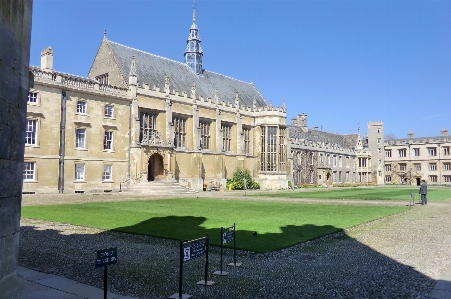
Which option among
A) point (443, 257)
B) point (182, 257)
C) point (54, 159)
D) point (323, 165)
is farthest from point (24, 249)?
point (323, 165)

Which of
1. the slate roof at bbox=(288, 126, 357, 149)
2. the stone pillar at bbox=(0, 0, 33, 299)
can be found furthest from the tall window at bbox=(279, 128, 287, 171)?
the stone pillar at bbox=(0, 0, 33, 299)

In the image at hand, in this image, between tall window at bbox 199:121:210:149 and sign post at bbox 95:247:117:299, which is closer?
sign post at bbox 95:247:117:299

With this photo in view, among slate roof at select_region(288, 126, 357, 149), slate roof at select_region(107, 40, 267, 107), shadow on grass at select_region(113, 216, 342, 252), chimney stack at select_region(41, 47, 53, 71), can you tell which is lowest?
shadow on grass at select_region(113, 216, 342, 252)

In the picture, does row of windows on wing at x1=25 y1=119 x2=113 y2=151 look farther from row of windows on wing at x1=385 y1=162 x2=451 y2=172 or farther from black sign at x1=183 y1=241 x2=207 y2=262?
row of windows on wing at x1=385 y1=162 x2=451 y2=172

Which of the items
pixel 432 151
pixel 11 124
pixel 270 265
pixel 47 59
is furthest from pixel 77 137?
pixel 432 151

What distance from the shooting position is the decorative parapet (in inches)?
1138

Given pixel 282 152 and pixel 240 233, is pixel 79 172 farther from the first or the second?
pixel 282 152

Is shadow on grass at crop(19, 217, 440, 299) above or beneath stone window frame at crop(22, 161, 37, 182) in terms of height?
beneath

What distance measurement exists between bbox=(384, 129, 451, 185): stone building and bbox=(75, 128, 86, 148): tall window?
71.1 metres

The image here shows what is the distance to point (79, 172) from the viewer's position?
31094mm

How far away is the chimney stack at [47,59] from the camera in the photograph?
30.3m

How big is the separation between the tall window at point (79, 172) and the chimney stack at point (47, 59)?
27.0 feet

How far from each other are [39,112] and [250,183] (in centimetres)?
2482

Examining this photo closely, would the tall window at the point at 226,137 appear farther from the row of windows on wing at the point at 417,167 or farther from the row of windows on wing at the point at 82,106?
the row of windows on wing at the point at 417,167
